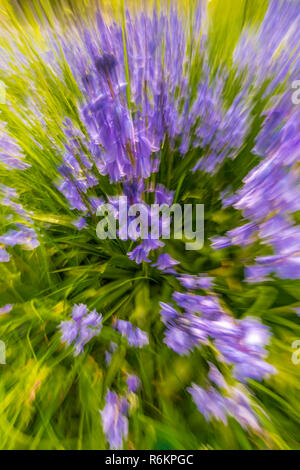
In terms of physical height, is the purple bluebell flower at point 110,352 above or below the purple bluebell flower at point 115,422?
above

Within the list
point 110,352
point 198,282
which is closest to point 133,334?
point 110,352

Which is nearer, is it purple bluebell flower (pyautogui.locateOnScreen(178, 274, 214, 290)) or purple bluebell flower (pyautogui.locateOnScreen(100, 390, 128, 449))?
purple bluebell flower (pyautogui.locateOnScreen(100, 390, 128, 449))

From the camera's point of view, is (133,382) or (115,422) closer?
(115,422)

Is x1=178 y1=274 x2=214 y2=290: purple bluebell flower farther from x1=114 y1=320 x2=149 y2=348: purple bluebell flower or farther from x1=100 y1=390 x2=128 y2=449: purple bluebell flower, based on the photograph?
x1=100 y1=390 x2=128 y2=449: purple bluebell flower

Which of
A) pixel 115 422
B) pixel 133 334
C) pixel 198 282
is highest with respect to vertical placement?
pixel 198 282

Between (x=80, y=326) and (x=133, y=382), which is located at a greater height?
(x=80, y=326)

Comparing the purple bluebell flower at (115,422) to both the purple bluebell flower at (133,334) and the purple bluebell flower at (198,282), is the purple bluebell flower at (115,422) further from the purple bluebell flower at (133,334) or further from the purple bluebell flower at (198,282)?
the purple bluebell flower at (198,282)

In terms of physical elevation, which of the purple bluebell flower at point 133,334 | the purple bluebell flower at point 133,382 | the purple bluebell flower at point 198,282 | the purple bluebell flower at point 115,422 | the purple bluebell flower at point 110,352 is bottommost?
the purple bluebell flower at point 115,422

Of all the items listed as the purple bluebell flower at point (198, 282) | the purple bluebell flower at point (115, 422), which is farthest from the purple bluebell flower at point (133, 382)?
the purple bluebell flower at point (198, 282)

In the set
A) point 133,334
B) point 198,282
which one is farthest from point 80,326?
point 198,282

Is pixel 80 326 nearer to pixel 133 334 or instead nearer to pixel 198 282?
pixel 133 334

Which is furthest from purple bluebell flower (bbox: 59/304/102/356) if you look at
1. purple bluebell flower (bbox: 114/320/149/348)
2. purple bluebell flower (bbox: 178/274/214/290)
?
purple bluebell flower (bbox: 178/274/214/290)
